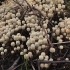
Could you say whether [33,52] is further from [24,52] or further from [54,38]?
[54,38]

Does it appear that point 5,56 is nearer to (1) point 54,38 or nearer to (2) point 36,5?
(1) point 54,38

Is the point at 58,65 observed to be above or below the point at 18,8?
below

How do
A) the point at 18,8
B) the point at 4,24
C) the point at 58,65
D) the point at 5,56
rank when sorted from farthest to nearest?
the point at 18,8 < the point at 4,24 < the point at 5,56 < the point at 58,65

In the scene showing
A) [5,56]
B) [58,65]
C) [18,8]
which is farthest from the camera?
[18,8]

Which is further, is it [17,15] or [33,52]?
[17,15]

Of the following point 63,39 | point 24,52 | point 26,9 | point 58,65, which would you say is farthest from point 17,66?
point 26,9

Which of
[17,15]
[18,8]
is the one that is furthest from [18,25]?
[18,8]

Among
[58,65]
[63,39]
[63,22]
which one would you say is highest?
[63,22]
